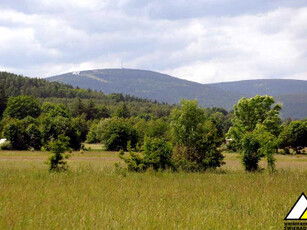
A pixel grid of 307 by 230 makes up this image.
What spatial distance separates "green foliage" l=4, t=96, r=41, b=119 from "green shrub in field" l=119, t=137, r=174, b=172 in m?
114

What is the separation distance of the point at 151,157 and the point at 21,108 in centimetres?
12012

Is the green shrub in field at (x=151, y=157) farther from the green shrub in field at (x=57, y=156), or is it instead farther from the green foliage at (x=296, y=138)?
the green foliage at (x=296, y=138)

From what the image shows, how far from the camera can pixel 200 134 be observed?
83.3ft

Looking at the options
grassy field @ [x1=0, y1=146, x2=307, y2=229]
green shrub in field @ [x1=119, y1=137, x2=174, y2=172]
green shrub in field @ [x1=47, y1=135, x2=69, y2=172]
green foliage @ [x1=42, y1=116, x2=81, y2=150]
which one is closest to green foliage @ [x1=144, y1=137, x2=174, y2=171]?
green shrub in field @ [x1=119, y1=137, x2=174, y2=172]

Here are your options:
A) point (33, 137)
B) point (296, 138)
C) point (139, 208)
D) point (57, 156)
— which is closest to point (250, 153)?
point (57, 156)

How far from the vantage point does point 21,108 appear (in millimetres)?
128500

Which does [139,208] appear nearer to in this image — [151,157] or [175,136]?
[151,157]

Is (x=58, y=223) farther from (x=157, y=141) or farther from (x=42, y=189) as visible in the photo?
(x=157, y=141)

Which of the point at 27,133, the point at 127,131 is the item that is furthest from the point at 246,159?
the point at 27,133

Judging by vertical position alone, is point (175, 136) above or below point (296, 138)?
above

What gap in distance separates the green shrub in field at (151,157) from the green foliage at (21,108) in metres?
114

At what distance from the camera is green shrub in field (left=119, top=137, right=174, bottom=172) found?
1984 cm

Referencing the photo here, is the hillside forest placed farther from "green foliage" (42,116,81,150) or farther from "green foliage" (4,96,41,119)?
"green foliage" (4,96,41,119)

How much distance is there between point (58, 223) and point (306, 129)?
297 ft
